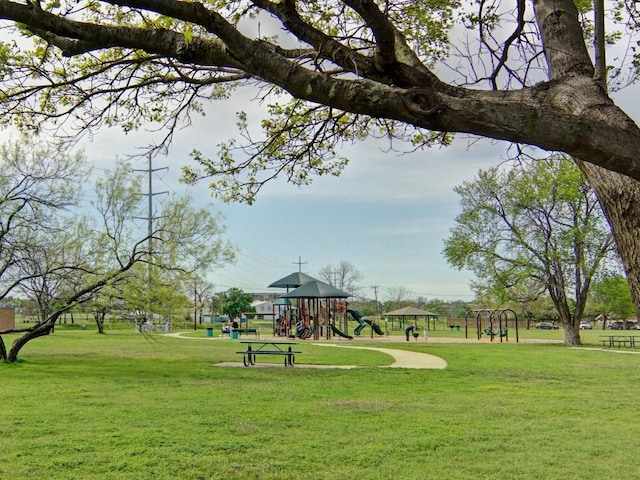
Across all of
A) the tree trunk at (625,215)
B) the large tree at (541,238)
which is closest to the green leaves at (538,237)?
the large tree at (541,238)

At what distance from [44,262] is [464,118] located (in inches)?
743

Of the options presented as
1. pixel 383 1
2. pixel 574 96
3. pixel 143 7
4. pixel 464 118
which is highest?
pixel 383 1

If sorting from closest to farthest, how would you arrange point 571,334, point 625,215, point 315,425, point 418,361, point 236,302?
point 625,215, point 315,425, point 418,361, point 571,334, point 236,302

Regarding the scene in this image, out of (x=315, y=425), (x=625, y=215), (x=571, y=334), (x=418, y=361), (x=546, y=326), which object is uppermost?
(x=625, y=215)

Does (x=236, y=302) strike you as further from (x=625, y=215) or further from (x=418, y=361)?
(x=625, y=215)

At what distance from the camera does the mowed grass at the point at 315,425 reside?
575cm

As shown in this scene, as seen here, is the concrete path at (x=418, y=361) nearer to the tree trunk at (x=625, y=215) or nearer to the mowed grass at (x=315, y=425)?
the mowed grass at (x=315, y=425)

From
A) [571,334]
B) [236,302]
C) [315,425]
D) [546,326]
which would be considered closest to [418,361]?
[315,425]

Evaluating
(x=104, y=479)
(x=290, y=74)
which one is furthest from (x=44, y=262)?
(x=290, y=74)

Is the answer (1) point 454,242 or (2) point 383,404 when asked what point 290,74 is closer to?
(2) point 383,404

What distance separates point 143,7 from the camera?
3129mm

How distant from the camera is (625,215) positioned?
294 cm

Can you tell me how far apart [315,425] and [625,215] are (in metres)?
5.73

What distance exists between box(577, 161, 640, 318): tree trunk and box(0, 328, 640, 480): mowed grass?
3358 mm
